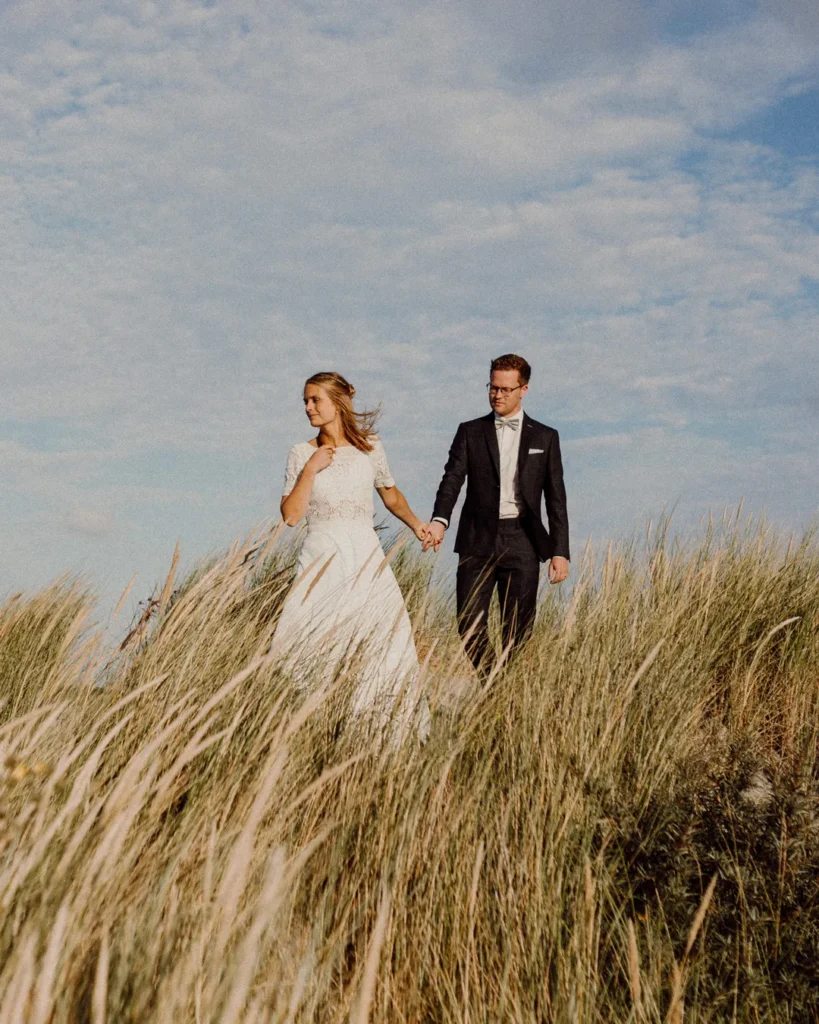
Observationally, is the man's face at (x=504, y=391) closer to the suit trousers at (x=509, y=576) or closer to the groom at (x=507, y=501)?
the groom at (x=507, y=501)

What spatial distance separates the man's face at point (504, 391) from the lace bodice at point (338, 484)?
883 millimetres

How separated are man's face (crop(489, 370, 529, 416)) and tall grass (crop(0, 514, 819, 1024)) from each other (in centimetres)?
168

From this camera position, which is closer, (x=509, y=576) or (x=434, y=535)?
(x=434, y=535)

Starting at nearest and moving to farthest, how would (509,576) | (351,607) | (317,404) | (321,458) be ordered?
(351,607) < (321,458) < (317,404) < (509,576)

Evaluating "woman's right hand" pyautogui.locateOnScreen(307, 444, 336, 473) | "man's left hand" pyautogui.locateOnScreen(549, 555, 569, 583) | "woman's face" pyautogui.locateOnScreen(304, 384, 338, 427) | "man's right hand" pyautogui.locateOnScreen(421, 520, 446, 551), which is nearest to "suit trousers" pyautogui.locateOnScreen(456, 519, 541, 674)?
"man's left hand" pyautogui.locateOnScreen(549, 555, 569, 583)

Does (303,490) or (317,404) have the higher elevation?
(317,404)

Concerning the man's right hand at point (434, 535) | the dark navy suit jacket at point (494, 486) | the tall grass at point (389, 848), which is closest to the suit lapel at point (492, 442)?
the dark navy suit jacket at point (494, 486)

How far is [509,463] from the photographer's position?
5.76 m

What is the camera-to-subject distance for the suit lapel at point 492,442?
5.70 meters

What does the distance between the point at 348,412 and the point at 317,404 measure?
0.23 metres

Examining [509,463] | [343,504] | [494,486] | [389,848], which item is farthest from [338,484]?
[389,848]

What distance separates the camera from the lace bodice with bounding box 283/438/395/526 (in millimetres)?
5492

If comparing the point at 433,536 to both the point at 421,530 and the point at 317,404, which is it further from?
the point at 317,404

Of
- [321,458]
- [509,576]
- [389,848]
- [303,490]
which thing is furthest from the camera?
[509,576]
